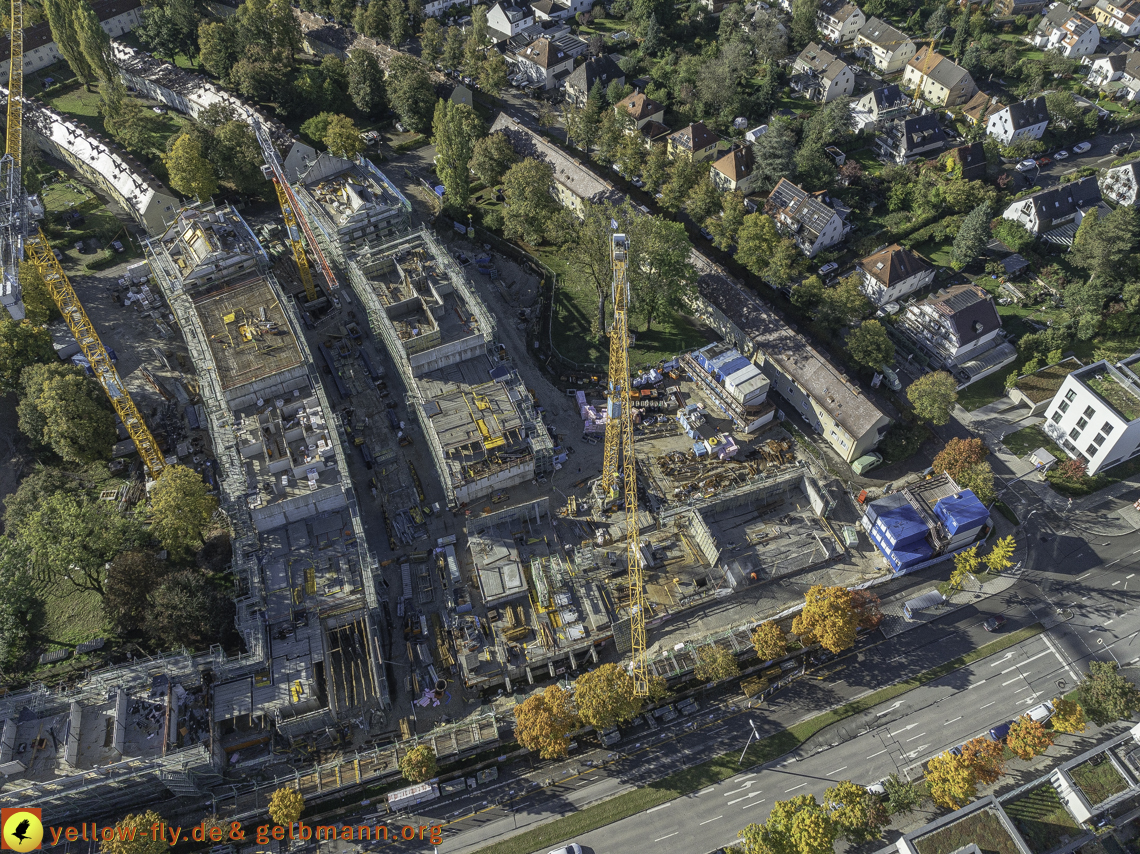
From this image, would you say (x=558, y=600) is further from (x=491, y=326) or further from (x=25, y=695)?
(x=25, y=695)

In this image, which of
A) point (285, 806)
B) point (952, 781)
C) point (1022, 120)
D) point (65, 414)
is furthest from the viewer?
point (1022, 120)

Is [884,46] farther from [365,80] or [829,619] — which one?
[829,619]

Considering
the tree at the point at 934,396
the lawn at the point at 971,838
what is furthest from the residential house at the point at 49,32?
the lawn at the point at 971,838

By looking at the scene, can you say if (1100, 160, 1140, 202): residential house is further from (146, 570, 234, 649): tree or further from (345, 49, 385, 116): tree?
(146, 570, 234, 649): tree

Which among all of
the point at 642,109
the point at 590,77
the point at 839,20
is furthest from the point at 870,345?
the point at 839,20

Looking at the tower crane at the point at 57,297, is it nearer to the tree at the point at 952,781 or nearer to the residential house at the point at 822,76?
the tree at the point at 952,781

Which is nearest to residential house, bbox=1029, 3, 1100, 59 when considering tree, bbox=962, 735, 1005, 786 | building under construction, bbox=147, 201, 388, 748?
tree, bbox=962, 735, 1005, 786
